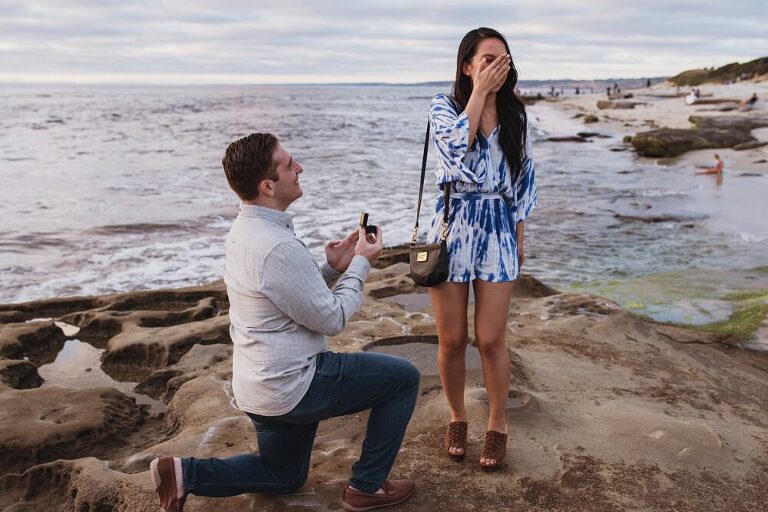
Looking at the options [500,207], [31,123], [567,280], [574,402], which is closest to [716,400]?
[574,402]

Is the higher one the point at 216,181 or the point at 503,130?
the point at 503,130

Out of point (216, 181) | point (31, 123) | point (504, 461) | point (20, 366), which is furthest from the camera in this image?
point (31, 123)

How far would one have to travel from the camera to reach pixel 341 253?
3.13m

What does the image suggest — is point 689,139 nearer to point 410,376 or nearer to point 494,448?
point 494,448

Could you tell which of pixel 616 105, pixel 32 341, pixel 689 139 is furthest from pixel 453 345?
pixel 616 105

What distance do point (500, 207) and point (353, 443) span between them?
1.56 m

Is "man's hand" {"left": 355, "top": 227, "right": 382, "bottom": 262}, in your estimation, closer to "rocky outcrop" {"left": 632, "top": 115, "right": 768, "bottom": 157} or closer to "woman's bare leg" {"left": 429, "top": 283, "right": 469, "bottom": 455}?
"woman's bare leg" {"left": 429, "top": 283, "right": 469, "bottom": 455}

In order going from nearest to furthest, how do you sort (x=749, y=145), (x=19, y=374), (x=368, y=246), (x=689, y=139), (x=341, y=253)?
(x=368, y=246) < (x=341, y=253) < (x=19, y=374) < (x=749, y=145) < (x=689, y=139)

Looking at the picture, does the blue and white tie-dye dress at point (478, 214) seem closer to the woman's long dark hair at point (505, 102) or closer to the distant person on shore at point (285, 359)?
the woman's long dark hair at point (505, 102)

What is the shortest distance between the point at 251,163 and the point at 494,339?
1.46 meters

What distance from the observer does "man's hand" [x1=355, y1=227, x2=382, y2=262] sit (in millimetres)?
2986

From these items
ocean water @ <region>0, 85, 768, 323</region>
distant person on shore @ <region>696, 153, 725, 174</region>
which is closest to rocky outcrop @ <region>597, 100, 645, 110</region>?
ocean water @ <region>0, 85, 768, 323</region>

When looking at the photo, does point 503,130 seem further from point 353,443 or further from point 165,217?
point 165,217

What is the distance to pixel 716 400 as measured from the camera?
15.3 ft
